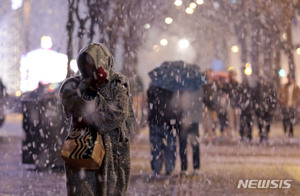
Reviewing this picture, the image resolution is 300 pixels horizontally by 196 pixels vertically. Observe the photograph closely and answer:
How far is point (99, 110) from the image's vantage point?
21.0 feet

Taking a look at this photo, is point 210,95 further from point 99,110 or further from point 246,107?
point 99,110

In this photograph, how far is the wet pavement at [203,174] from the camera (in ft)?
34.5

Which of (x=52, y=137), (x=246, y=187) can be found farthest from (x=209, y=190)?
(x=52, y=137)

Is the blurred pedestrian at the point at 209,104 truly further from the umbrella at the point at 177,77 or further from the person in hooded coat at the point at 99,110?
the person in hooded coat at the point at 99,110

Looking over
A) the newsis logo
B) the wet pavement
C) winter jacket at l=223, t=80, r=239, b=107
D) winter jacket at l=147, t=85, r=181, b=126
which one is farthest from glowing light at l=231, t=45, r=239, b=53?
the newsis logo

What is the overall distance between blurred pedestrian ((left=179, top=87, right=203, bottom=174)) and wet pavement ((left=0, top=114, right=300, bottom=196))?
26 centimetres

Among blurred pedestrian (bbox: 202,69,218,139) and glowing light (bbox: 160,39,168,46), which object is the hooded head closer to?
blurred pedestrian (bbox: 202,69,218,139)

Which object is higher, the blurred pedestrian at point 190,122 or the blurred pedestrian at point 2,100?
the blurred pedestrian at point 2,100

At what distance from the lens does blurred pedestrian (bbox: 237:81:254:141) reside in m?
21.4

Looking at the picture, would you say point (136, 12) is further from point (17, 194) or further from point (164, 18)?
point (17, 194)

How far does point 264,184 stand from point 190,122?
2.29m

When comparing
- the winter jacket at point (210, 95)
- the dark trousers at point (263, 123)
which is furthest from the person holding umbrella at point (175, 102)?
the dark trousers at point (263, 123)

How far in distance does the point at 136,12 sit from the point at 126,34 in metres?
1.24

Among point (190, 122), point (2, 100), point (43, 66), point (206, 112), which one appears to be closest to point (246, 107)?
point (206, 112)
